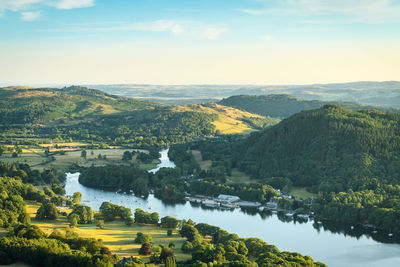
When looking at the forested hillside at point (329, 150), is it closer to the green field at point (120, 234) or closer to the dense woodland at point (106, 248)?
the dense woodland at point (106, 248)

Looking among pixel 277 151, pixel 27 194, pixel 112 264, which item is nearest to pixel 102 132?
pixel 277 151

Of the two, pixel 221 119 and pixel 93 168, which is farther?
pixel 221 119

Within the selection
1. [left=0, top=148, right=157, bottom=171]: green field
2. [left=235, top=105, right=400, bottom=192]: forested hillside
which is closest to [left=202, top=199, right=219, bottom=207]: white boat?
[left=235, top=105, right=400, bottom=192]: forested hillside

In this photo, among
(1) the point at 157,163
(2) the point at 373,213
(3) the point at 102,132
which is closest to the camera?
(2) the point at 373,213

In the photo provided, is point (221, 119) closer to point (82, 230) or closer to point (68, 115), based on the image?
point (68, 115)

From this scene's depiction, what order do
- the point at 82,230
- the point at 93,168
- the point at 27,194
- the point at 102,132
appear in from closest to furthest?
the point at 82,230, the point at 27,194, the point at 93,168, the point at 102,132

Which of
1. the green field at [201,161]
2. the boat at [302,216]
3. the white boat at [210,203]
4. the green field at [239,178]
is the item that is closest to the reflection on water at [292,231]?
the boat at [302,216]

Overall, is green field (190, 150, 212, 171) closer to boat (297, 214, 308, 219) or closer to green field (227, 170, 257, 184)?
green field (227, 170, 257, 184)
